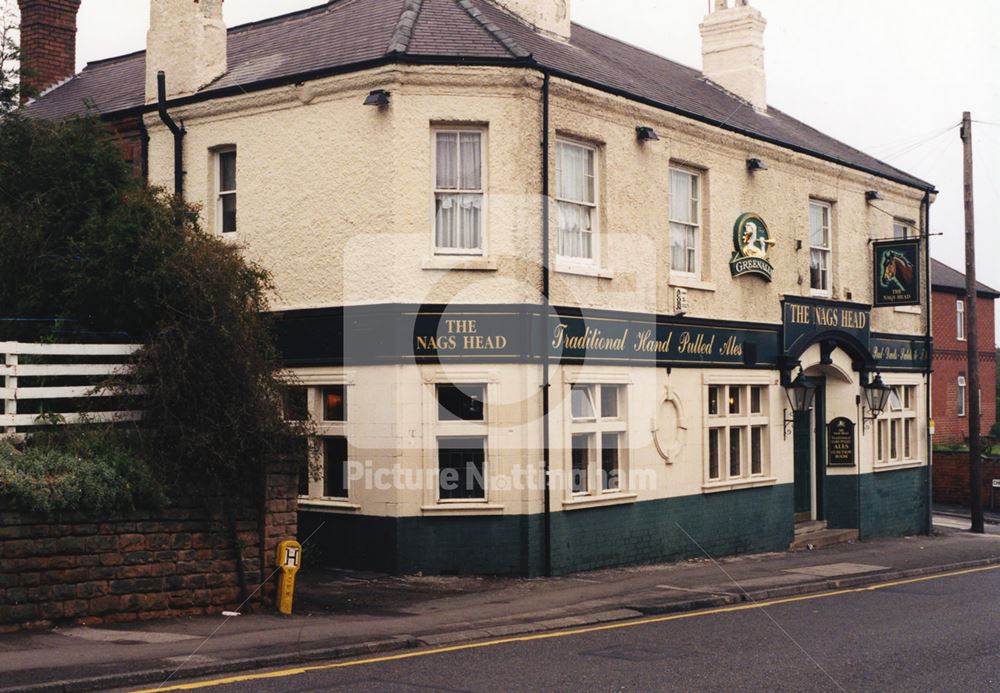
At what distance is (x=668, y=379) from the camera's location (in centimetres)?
1941

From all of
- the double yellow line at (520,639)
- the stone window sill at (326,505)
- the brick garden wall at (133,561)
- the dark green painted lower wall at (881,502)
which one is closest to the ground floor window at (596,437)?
the stone window sill at (326,505)

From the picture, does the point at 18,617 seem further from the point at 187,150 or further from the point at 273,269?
the point at 187,150

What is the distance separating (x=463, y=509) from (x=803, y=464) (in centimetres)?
1062

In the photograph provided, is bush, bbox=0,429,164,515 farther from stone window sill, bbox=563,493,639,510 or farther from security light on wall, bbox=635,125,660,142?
security light on wall, bbox=635,125,660,142

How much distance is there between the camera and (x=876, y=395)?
24625 millimetres

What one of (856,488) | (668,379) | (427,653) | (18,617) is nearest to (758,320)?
(668,379)

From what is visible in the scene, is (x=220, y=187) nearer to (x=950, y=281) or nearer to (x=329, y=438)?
(x=329, y=438)

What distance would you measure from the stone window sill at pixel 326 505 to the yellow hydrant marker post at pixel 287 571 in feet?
11.4

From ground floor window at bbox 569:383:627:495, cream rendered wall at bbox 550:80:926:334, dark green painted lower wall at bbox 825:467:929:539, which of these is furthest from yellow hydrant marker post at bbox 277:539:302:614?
dark green painted lower wall at bbox 825:467:929:539

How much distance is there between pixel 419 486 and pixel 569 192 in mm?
5070

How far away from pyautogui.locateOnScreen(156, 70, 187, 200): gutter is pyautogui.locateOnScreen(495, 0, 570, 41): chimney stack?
226 inches

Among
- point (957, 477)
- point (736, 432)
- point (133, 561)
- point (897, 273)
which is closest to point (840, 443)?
point (897, 273)

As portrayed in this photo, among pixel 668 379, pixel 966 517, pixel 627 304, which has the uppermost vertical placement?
pixel 627 304

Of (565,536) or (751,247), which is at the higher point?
(751,247)
